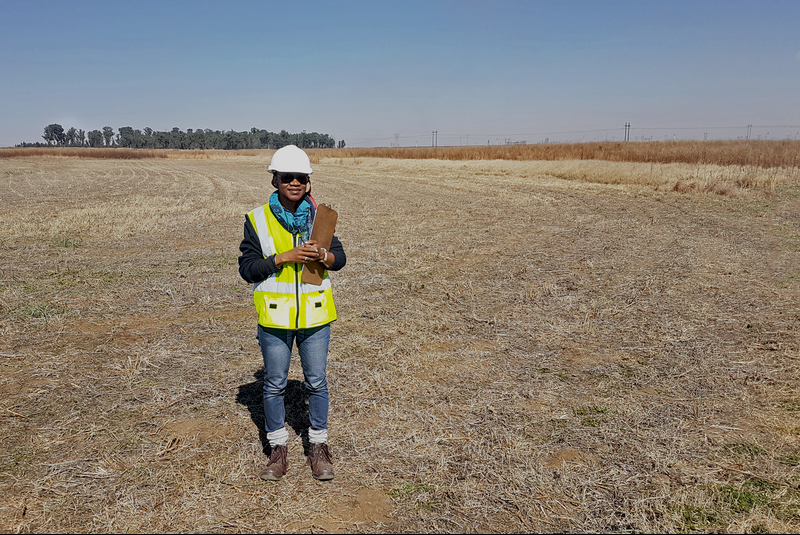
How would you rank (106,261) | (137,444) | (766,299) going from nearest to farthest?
Answer: (137,444), (766,299), (106,261)

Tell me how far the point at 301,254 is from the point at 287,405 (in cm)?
197

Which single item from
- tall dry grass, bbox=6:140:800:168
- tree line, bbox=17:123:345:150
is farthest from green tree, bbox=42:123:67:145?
tall dry grass, bbox=6:140:800:168

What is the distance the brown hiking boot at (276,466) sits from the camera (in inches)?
137

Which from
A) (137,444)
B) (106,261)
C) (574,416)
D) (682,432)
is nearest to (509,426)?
(574,416)

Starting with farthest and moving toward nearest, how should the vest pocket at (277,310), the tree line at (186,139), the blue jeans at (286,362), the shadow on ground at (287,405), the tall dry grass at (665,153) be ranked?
the tree line at (186,139) < the tall dry grass at (665,153) < the shadow on ground at (287,405) < the blue jeans at (286,362) < the vest pocket at (277,310)

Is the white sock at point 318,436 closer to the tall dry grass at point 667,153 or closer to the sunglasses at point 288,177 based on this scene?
the sunglasses at point 288,177

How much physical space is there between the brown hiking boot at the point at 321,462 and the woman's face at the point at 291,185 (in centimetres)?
162

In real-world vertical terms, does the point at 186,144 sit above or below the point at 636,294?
above

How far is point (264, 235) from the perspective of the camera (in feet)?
10.7

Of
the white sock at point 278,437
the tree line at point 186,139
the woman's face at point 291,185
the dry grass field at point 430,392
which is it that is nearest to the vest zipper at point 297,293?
the woman's face at point 291,185

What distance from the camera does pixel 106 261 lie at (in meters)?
9.77

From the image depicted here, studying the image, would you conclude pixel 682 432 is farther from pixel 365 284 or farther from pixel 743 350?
pixel 365 284

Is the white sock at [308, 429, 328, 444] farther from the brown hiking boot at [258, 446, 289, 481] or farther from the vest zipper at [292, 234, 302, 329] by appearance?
the vest zipper at [292, 234, 302, 329]

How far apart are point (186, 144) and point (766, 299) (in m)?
169
